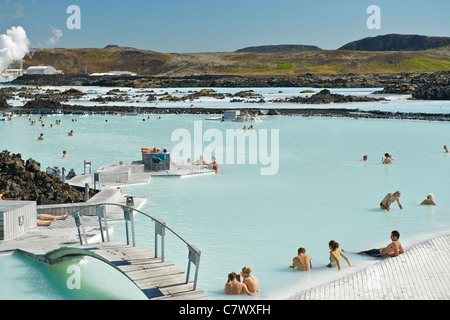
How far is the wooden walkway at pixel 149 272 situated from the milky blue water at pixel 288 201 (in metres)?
0.88

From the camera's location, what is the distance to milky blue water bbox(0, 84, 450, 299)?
909cm

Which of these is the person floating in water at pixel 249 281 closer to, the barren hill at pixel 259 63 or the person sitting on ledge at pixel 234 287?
the person sitting on ledge at pixel 234 287

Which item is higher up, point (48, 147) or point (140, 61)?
point (140, 61)

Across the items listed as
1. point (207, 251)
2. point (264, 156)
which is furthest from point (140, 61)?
point (207, 251)

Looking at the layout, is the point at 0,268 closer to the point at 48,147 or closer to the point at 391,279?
the point at 391,279

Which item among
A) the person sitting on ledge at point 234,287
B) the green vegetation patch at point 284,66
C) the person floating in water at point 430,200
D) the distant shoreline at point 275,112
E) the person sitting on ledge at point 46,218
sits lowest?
the person sitting on ledge at point 234,287

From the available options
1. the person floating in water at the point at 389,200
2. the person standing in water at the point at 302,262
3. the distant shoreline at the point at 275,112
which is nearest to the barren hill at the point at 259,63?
the distant shoreline at the point at 275,112

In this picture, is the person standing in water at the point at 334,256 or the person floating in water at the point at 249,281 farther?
the person standing in water at the point at 334,256

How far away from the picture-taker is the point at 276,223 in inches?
449

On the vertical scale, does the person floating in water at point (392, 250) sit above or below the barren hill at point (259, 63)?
below

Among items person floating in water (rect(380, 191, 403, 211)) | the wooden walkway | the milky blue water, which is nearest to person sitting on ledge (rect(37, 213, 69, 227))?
the milky blue water

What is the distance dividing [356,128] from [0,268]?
27.8 metres

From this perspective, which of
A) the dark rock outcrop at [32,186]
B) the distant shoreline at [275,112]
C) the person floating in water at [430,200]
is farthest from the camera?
the distant shoreline at [275,112]

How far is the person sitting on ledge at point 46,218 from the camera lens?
1030cm
